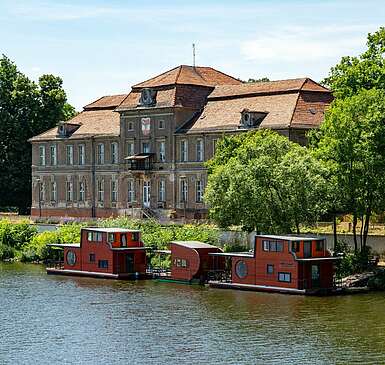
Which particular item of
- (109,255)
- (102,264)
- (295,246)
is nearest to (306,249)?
(295,246)

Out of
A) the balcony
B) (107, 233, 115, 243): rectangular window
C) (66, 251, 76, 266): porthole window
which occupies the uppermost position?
the balcony

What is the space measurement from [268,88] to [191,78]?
26.8 ft

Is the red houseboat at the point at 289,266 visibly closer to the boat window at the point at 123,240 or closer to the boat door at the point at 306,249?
the boat door at the point at 306,249

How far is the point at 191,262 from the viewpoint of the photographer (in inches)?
2362

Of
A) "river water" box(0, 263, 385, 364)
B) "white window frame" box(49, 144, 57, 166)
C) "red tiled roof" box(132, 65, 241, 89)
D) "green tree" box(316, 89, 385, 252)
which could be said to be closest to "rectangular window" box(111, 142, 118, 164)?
"red tiled roof" box(132, 65, 241, 89)

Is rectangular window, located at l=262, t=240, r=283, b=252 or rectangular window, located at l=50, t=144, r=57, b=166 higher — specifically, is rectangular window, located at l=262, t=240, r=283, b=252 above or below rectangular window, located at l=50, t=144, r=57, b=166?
below

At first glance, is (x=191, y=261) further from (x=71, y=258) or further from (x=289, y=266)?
(x=71, y=258)

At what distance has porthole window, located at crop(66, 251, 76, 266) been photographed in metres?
66.8

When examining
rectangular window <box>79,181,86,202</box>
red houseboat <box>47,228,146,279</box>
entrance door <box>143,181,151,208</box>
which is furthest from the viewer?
rectangular window <box>79,181,86,202</box>

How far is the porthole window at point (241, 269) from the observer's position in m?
57.3

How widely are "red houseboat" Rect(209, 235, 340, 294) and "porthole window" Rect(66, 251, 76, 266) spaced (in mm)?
13355

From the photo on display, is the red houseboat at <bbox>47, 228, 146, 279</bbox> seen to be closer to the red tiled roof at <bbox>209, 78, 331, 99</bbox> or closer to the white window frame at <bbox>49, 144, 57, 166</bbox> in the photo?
A: the red tiled roof at <bbox>209, 78, 331, 99</bbox>

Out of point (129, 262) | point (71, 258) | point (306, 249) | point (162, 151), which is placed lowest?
point (129, 262)

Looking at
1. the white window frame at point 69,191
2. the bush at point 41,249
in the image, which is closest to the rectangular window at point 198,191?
the bush at point 41,249
